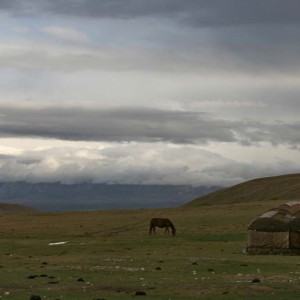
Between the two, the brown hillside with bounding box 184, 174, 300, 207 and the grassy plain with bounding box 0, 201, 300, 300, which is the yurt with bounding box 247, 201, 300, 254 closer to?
the grassy plain with bounding box 0, 201, 300, 300

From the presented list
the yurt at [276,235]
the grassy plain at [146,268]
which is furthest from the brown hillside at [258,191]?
the yurt at [276,235]

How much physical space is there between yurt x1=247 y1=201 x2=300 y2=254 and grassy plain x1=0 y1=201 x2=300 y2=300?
5.49 ft

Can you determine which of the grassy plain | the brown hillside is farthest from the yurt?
the brown hillside

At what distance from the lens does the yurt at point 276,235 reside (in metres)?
49.2

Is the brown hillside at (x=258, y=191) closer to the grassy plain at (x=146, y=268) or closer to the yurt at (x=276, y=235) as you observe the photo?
the grassy plain at (x=146, y=268)

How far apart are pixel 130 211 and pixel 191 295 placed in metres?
94.9

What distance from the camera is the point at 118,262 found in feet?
136

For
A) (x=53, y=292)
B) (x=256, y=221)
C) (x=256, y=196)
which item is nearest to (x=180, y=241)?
(x=256, y=221)

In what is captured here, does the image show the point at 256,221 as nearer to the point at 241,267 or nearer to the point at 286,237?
the point at 286,237

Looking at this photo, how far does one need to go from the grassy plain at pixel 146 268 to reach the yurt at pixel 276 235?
167 cm

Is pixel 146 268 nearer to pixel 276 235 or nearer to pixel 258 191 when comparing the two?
pixel 276 235

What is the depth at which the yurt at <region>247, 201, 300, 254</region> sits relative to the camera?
4925 cm

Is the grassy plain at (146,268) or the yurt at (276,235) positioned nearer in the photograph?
the grassy plain at (146,268)

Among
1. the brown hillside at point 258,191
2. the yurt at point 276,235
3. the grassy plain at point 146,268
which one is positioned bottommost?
the grassy plain at point 146,268
